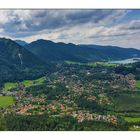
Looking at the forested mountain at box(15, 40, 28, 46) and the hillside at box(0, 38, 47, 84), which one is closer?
the hillside at box(0, 38, 47, 84)

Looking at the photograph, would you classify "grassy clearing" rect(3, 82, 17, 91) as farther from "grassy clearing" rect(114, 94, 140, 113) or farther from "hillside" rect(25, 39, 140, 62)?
"grassy clearing" rect(114, 94, 140, 113)

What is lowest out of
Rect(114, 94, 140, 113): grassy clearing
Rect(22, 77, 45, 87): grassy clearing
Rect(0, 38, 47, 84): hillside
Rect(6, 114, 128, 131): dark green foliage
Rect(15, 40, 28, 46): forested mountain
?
Rect(6, 114, 128, 131): dark green foliage

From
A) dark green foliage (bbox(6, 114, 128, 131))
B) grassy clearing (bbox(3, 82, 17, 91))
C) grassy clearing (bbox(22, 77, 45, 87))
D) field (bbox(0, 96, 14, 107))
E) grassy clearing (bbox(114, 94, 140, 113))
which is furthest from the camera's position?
grassy clearing (bbox(22, 77, 45, 87))

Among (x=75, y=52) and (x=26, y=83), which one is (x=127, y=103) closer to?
(x=75, y=52)

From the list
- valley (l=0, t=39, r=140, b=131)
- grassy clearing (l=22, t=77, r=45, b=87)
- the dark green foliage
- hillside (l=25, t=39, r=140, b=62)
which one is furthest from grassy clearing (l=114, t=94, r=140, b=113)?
grassy clearing (l=22, t=77, r=45, b=87)

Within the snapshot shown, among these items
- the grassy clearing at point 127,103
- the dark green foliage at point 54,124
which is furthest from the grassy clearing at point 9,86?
the grassy clearing at point 127,103

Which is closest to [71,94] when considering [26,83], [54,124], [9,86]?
[54,124]

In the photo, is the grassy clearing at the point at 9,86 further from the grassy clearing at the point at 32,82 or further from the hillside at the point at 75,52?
the hillside at the point at 75,52
